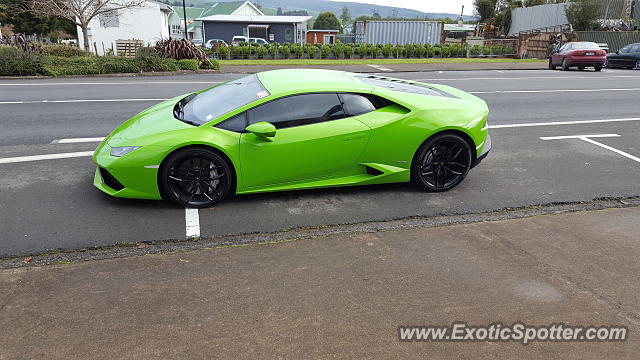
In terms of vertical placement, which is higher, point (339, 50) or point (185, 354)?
point (339, 50)

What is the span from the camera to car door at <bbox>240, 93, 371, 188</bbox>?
4.87 m

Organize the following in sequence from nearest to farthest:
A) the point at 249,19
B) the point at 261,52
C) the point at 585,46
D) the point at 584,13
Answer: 1. the point at 585,46
2. the point at 261,52
3. the point at 584,13
4. the point at 249,19

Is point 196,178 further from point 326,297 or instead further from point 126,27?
point 126,27

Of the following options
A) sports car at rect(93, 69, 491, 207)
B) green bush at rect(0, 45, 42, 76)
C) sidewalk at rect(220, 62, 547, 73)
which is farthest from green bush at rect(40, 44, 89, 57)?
sports car at rect(93, 69, 491, 207)

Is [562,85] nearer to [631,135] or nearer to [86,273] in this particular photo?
[631,135]

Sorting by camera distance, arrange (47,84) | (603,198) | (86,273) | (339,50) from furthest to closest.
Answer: (339,50), (47,84), (603,198), (86,273)

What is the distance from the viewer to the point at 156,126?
4.99 meters

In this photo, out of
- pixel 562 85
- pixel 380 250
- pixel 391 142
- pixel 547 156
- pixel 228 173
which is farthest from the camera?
pixel 562 85

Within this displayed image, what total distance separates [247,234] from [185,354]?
171 cm

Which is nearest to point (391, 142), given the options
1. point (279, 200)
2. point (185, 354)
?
point (279, 200)

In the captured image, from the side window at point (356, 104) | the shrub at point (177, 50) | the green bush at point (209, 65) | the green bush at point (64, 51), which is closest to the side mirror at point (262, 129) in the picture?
the side window at point (356, 104)

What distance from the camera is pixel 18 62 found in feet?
55.3

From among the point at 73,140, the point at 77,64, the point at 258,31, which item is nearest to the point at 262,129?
the point at 73,140

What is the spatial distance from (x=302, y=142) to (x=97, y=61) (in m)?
16.4
